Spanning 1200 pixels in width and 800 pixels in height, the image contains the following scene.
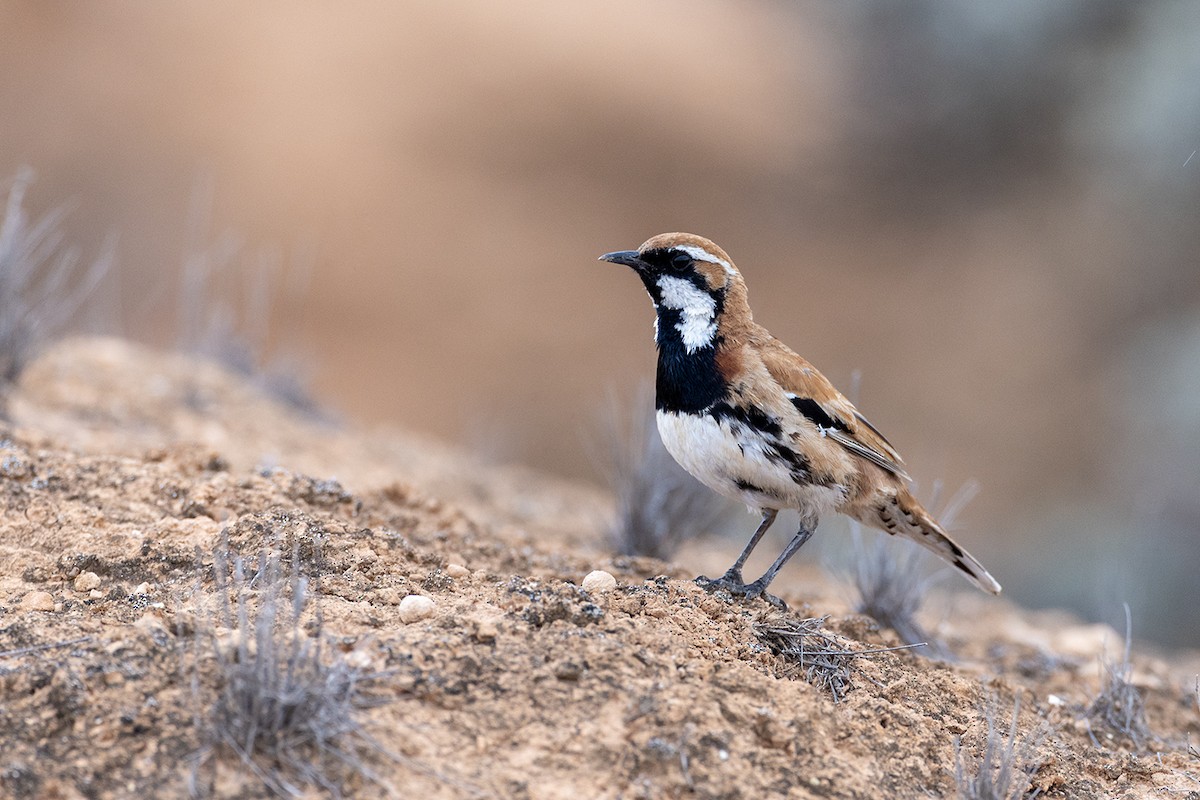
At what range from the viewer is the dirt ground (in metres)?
3.06

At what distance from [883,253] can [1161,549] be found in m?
9.20

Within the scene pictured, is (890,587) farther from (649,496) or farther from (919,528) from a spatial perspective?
(649,496)

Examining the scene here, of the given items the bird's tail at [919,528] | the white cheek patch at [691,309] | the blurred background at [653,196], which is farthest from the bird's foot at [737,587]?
the blurred background at [653,196]

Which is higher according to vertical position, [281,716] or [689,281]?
[689,281]

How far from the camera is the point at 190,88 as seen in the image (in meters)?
21.5

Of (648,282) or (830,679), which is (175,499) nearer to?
(648,282)

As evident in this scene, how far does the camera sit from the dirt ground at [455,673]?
3.06 m

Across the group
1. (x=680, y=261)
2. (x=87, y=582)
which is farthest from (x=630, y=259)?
(x=87, y=582)

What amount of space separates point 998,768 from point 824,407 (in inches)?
62.8

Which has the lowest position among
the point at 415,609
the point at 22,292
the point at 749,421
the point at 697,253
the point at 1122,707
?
the point at 22,292

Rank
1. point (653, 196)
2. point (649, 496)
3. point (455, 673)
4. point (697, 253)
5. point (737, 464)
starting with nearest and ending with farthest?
point (455, 673) → point (737, 464) → point (697, 253) → point (649, 496) → point (653, 196)

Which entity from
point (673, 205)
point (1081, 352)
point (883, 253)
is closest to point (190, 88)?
point (673, 205)

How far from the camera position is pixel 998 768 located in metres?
3.65

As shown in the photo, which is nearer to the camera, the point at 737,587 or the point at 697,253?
the point at 737,587
